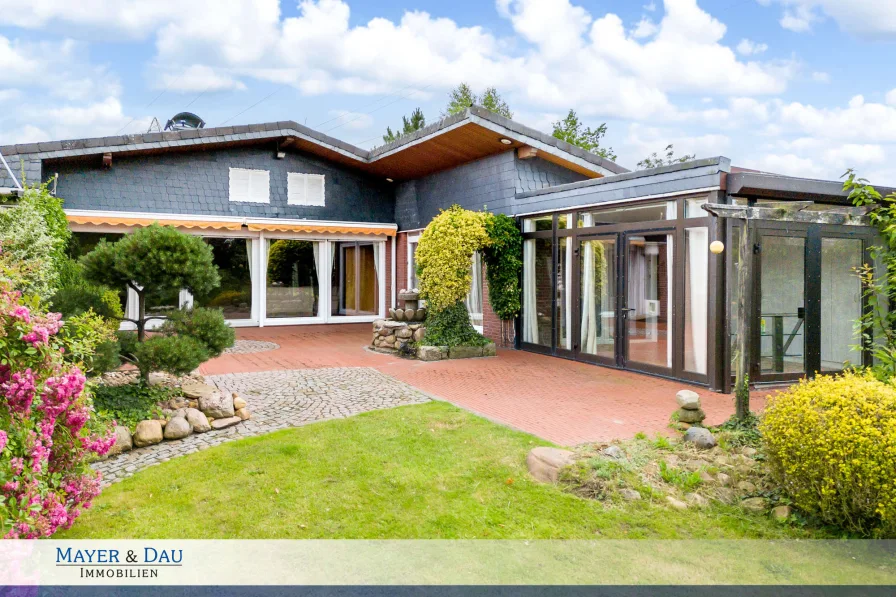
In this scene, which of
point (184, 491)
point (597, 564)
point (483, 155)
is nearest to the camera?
point (597, 564)

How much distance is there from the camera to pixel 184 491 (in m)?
5.73

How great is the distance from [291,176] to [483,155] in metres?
7.13

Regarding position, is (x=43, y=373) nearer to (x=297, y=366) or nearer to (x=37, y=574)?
(x=37, y=574)

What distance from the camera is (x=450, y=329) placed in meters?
14.4

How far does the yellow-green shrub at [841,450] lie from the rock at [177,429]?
661 centimetres

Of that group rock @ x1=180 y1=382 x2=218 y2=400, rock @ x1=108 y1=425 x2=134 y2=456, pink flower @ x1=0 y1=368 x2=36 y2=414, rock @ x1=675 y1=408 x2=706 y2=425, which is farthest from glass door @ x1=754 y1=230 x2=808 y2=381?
pink flower @ x1=0 y1=368 x2=36 y2=414

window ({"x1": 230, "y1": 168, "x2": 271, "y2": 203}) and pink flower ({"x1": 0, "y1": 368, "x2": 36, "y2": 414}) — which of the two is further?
window ({"x1": 230, "y1": 168, "x2": 271, "y2": 203})

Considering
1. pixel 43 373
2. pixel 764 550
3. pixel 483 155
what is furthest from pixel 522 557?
pixel 483 155

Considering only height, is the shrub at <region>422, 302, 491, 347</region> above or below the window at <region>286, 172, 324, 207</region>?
below

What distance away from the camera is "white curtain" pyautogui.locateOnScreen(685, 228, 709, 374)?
10398 millimetres

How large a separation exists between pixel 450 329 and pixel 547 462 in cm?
841

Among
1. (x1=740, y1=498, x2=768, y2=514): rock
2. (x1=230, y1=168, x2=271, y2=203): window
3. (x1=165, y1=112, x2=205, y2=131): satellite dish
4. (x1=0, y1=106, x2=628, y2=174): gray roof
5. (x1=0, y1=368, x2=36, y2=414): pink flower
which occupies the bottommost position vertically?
(x1=740, y1=498, x2=768, y2=514): rock

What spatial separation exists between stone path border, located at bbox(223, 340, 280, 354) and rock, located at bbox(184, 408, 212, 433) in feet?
22.6

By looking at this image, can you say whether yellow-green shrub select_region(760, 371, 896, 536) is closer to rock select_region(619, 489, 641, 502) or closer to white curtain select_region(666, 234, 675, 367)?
rock select_region(619, 489, 641, 502)
